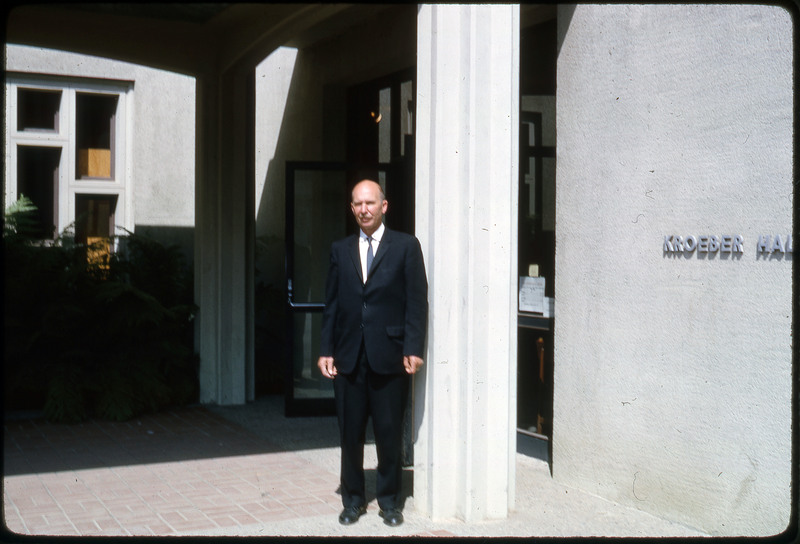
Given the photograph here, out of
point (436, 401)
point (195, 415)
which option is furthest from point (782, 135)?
point (195, 415)

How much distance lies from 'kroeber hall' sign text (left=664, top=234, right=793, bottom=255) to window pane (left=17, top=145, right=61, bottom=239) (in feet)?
25.0

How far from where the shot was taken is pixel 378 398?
5098 millimetres

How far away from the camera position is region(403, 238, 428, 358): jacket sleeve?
5.02 meters

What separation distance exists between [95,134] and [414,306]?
22.7ft

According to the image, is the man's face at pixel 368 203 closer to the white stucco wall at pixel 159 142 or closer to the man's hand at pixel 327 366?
the man's hand at pixel 327 366

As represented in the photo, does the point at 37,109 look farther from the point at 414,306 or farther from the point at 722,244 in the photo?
the point at 722,244

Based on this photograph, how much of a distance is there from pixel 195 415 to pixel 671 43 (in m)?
5.72

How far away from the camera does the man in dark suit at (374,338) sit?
5.04 metres

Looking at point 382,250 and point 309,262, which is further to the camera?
point 309,262

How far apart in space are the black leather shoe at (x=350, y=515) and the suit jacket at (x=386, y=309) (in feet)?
2.69

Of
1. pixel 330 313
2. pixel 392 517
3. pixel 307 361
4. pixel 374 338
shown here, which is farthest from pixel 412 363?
pixel 307 361

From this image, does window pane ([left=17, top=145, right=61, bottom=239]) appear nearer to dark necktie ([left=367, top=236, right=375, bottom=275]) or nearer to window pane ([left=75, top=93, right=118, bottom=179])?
window pane ([left=75, top=93, right=118, bottom=179])

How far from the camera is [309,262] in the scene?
30.7 feet

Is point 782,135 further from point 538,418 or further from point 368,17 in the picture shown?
point 368,17
